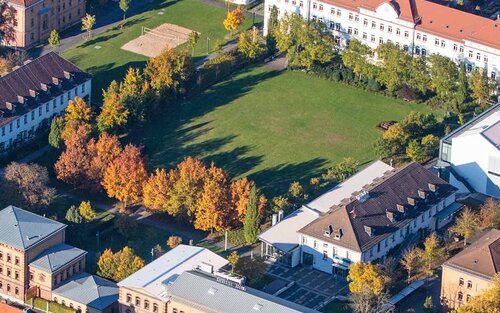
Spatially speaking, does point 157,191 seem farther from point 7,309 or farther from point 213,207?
point 7,309

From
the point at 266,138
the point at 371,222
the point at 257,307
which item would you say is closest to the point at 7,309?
the point at 257,307

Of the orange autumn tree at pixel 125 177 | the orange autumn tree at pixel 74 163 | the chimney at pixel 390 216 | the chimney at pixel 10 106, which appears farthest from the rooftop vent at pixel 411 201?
the chimney at pixel 10 106

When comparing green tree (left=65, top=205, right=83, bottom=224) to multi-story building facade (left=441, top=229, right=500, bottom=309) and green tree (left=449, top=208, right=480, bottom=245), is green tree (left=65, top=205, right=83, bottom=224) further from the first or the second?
green tree (left=449, top=208, right=480, bottom=245)

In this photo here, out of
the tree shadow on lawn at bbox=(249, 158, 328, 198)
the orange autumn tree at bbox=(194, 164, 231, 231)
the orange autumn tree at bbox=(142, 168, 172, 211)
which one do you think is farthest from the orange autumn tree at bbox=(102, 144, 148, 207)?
the tree shadow on lawn at bbox=(249, 158, 328, 198)

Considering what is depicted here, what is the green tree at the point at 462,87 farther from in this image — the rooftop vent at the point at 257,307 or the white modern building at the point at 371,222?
the rooftop vent at the point at 257,307

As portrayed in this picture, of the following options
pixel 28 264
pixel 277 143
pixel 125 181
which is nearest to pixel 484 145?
pixel 277 143
